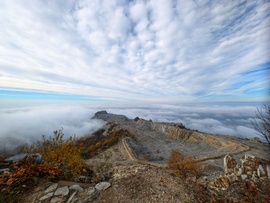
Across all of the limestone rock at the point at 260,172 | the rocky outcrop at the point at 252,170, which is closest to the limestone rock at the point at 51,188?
the rocky outcrop at the point at 252,170

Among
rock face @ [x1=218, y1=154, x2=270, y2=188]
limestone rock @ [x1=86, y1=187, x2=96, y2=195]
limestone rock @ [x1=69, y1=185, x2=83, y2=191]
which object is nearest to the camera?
limestone rock @ [x1=86, y1=187, x2=96, y2=195]

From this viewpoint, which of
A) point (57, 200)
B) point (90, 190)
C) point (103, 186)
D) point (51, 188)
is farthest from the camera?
point (103, 186)

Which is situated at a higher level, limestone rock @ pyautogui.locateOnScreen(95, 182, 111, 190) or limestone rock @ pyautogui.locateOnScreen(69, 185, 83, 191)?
limestone rock @ pyautogui.locateOnScreen(69, 185, 83, 191)

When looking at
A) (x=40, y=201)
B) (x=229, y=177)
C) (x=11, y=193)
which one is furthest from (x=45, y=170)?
(x=229, y=177)

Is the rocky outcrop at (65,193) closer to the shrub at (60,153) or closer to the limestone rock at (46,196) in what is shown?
the limestone rock at (46,196)

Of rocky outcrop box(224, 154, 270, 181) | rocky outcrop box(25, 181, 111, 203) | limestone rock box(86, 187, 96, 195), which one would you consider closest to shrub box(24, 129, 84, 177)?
rocky outcrop box(25, 181, 111, 203)

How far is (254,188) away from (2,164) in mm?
11058

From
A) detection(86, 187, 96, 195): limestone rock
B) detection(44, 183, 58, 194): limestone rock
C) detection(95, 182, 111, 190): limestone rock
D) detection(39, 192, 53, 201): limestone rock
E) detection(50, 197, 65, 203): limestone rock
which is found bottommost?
detection(95, 182, 111, 190): limestone rock

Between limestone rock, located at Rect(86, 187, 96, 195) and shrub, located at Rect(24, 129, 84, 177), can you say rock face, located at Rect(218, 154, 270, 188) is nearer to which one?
limestone rock, located at Rect(86, 187, 96, 195)

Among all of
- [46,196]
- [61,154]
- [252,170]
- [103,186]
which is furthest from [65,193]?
[252,170]

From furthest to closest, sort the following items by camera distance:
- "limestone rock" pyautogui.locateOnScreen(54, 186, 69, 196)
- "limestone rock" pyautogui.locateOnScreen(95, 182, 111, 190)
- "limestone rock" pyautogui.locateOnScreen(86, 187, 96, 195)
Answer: "limestone rock" pyautogui.locateOnScreen(95, 182, 111, 190)
"limestone rock" pyautogui.locateOnScreen(86, 187, 96, 195)
"limestone rock" pyautogui.locateOnScreen(54, 186, 69, 196)

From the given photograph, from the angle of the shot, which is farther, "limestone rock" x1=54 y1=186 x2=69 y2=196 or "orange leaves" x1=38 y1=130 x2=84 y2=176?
"orange leaves" x1=38 y1=130 x2=84 y2=176

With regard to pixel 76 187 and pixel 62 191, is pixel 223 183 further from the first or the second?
pixel 62 191

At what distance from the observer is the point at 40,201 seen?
12.9 feet
